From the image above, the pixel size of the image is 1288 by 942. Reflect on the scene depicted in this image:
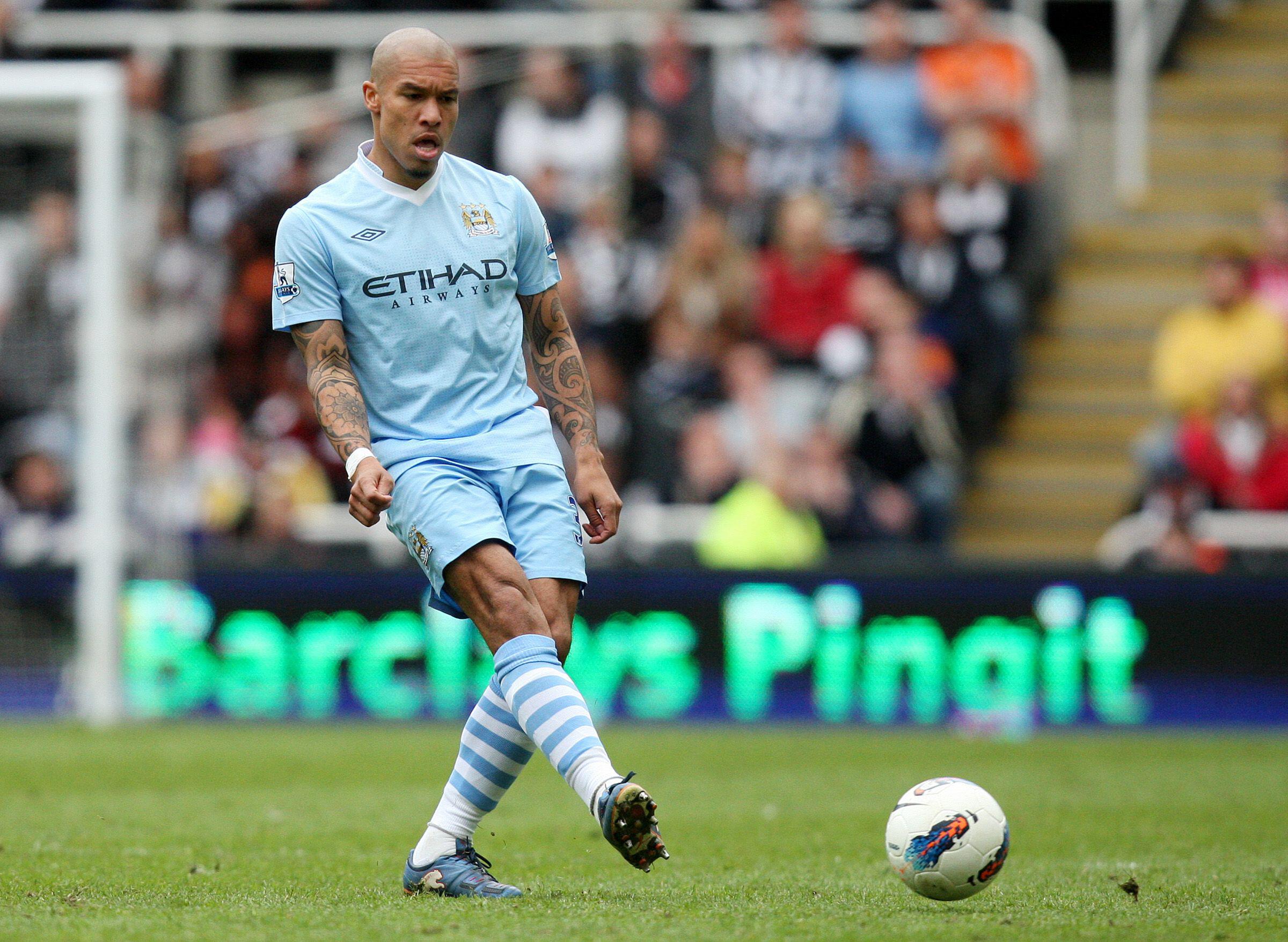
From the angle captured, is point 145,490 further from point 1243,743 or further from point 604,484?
point 604,484

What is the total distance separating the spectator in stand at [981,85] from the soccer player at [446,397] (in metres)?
10.6

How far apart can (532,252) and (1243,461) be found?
9.08 metres

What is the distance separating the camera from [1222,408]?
13789 mm

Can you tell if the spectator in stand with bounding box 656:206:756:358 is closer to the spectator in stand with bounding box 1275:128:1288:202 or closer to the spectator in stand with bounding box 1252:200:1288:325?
the spectator in stand with bounding box 1252:200:1288:325

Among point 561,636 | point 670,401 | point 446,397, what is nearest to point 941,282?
point 670,401

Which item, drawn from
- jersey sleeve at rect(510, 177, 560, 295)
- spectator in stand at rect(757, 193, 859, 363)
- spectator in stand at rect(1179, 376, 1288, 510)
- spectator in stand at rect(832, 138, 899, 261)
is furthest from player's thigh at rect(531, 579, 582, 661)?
spectator in stand at rect(832, 138, 899, 261)

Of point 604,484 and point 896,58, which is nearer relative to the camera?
point 604,484

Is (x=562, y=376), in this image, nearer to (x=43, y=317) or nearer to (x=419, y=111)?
(x=419, y=111)

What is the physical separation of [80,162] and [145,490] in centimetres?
265

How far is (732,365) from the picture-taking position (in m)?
14.4

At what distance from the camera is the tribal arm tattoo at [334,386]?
17.8 feet

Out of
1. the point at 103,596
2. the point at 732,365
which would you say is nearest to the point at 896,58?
the point at 732,365

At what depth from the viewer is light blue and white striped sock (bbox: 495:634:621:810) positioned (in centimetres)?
512

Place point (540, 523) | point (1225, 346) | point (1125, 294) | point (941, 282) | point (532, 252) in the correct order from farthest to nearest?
point (1125, 294) → point (941, 282) → point (1225, 346) → point (532, 252) → point (540, 523)
